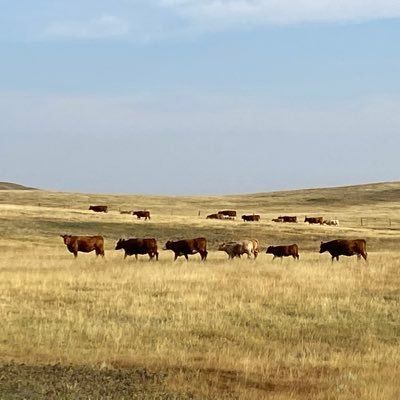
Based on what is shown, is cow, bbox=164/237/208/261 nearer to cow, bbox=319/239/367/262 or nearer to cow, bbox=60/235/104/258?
cow, bbox=60/235/104/258

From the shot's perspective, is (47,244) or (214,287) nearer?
(214,287)

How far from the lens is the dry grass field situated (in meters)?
9.45

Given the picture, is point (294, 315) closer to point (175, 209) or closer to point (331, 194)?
point (175, 209)

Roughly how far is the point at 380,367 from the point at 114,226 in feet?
125

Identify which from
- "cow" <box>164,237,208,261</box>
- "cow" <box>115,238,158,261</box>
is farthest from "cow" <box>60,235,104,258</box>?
"cow" <box>164,237,208,261</box>

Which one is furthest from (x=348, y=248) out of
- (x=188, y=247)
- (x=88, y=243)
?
(x=88, y=243)

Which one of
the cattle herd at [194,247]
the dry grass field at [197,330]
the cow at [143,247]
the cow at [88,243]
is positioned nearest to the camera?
the dry grass field at [197,330]

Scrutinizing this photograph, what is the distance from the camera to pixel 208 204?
91.9 m

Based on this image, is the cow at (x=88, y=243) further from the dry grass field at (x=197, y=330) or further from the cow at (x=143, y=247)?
the dry grass field at (x=197, y=330)

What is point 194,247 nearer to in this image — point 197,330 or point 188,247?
point 188,247

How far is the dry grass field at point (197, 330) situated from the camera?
31.0ft

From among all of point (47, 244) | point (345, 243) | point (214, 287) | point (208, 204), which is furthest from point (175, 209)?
point (214, 287)

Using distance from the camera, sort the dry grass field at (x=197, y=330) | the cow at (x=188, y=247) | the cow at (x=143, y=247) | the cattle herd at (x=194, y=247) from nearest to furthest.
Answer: the dry grass field at (x=197, y=330) → the cow at (x=143, y=247) → the cattle herd at (x=194, y=247) → the cow at (x=188, y=247)

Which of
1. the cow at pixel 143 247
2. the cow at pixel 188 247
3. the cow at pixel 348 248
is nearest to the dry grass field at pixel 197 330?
the cow at pixel 143 247
